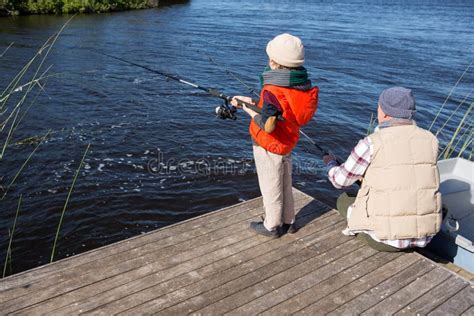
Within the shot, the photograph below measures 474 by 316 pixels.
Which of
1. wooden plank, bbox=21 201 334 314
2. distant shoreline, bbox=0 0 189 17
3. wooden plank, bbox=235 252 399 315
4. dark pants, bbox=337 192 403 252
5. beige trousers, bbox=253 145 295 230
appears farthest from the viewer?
distant shoreline, bbox=0 0 189 17

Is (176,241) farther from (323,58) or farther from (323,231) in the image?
(323,58)

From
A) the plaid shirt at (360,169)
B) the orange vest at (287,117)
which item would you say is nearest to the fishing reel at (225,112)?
the orange vest at (287,117)

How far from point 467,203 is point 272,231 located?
256 centimetres

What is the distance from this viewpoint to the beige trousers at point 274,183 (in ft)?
13.6

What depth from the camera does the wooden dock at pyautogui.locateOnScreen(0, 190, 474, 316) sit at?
3.55m

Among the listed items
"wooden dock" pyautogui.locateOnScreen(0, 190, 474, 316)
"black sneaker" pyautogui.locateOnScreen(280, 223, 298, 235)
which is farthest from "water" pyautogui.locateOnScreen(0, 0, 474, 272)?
"black sneaker" pyautogui.locateOnScreen(280, 223, 298, 235)

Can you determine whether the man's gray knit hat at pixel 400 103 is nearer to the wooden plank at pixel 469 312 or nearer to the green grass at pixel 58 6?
the wooden plank at pixel 469 312

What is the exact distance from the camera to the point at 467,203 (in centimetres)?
538

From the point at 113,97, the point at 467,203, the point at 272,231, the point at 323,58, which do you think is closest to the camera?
the point at 272,231

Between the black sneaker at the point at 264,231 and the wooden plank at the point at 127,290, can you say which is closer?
the wooden plank at the point at 127,290

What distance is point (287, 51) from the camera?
12.2 feet

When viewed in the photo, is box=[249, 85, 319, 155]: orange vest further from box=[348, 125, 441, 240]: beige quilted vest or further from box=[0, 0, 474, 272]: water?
box=[0, 0, 474, 272]: water

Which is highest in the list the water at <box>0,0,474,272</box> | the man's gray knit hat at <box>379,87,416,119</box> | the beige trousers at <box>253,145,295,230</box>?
the man's gray knit hat at <box>379,87,416,119</box>

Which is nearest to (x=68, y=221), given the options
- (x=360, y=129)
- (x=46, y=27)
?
(x=360, y=129)
